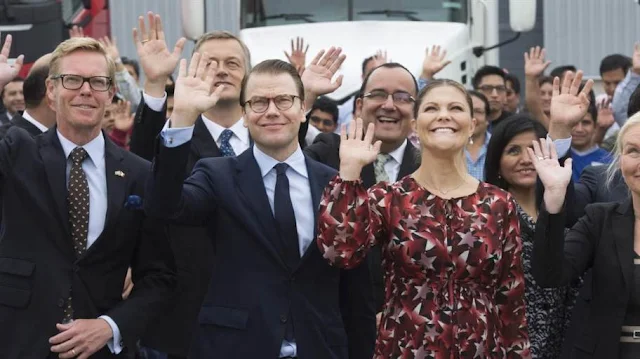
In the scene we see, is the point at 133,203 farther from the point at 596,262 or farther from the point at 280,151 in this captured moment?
the point at 596,262

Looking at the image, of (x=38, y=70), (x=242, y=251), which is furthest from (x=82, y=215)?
(x=38, y=70)

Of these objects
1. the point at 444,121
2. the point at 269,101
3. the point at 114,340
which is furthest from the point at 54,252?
the point at 444,121

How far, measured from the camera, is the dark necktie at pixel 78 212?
6.00m

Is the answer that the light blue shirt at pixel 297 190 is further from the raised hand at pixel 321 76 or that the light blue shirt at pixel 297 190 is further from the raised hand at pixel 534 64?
the raised hand at pixel 534 64

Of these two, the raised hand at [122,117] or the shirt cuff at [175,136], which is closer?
the shirt cuff at [175,136]

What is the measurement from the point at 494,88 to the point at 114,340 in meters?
5.88

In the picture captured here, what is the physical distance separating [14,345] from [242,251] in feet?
3.34

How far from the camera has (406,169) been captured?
23.7 feet

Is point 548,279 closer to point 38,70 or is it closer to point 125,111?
point 38,70

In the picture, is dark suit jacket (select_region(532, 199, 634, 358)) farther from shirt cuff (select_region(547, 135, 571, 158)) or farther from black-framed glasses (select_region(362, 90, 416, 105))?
black-framed glasses (select_region(362, 90, 416, 105))

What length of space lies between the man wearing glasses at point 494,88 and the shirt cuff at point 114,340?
541 centimetres

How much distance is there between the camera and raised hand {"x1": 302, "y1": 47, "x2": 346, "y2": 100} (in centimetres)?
678

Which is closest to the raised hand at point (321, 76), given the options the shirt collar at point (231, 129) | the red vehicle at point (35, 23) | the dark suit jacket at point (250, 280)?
the shirt collar at point (231, 129)

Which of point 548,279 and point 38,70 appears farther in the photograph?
point 38,70
